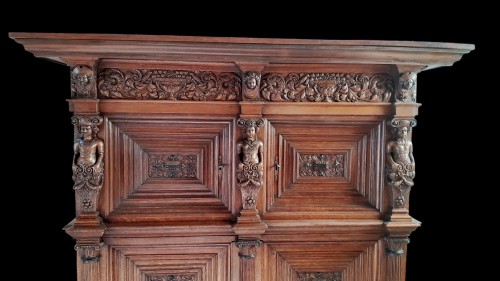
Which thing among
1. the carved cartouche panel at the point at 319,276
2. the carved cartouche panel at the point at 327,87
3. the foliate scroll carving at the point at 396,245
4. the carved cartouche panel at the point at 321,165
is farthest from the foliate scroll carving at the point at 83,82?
the foliate scroll carving at the point at 396,245

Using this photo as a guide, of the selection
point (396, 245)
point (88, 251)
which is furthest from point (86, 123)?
point (396, 245)

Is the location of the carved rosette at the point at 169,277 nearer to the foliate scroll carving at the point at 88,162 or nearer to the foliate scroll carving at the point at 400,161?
the foliate scroll carving at the point at 88,162

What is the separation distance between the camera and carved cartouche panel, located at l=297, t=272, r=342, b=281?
2980mm

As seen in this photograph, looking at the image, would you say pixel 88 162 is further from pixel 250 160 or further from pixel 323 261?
pixel 323 261

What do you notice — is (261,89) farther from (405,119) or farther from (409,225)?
(409,225)

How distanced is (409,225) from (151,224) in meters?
1.65

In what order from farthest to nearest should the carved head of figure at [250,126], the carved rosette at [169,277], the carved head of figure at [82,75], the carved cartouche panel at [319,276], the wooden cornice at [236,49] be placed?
1. the carved cartouche panel at [319,276]
2. the carved rosette at [169,277]
3. the carved head of figure at [250,126]
4. the carved head of figure at [82,75]
5. the wooden cornice at [236,49]

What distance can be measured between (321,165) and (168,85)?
1097 millimetres

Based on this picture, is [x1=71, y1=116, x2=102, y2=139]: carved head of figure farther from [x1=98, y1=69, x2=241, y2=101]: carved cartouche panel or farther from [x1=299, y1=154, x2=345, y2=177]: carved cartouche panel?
[x1=299, y1=154, x2=345, y2=177]: carved cartouche panel

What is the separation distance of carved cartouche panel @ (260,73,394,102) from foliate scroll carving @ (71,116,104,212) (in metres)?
1.05

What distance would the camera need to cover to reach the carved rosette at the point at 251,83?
2740 mm

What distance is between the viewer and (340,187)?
2.96 m

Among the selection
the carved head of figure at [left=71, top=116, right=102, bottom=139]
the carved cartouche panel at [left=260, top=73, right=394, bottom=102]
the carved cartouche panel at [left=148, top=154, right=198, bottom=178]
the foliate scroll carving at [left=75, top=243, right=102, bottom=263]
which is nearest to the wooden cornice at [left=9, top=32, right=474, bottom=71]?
the carved cartouche panel at [left=260, top=73, right=394, bottom=102]

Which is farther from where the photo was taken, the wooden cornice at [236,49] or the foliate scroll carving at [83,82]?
the foliate scroll carving at [83,82]
